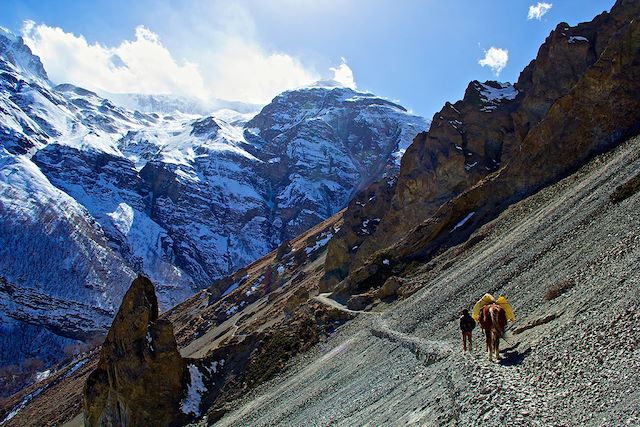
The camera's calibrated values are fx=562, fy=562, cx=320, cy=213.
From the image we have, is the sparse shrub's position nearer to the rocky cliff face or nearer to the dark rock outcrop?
the rocky cliff face

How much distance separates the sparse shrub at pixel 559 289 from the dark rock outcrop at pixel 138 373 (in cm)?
3372

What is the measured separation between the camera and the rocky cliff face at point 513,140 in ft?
142

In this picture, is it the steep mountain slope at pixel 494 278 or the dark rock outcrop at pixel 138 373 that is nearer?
the steep mountain slope at pixel 494 278

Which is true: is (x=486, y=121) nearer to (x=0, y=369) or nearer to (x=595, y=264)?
(x=595, y=264)

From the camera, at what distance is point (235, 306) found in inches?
5261

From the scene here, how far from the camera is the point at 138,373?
153 feet

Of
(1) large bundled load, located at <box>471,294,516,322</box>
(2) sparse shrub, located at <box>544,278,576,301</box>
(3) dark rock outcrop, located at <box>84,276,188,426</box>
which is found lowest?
(2) sparse shrub, located at <box>544,278,576,301</box>

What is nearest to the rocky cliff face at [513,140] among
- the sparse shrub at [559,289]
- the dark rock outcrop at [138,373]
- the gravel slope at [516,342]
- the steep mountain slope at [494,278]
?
the steep mountain slope at [494,278]

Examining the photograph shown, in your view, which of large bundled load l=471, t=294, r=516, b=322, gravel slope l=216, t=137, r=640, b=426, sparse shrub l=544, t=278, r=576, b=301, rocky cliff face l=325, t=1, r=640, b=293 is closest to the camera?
gravel slope l=216, t=137, r=640, b=426

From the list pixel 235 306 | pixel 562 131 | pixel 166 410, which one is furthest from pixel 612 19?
pixel 235 306

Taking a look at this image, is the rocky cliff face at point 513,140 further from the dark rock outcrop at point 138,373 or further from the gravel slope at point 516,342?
the dark rock outcrop at point 138,373

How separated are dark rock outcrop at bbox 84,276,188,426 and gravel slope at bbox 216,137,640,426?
400 inches

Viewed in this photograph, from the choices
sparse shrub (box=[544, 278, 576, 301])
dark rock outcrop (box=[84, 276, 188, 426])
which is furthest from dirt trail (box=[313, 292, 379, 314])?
sparse shrub (box=[544, 278, 576, 301])

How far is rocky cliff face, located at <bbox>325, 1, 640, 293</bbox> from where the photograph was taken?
142ft
